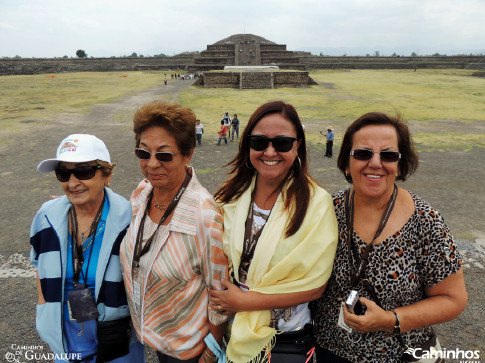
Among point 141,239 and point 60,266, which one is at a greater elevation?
point 141,239

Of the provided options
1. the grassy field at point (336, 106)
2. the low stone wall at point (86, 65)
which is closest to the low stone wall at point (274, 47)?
the low stone wall at point (86, 65)

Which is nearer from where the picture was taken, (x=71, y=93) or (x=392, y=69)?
(x=71, y=93)

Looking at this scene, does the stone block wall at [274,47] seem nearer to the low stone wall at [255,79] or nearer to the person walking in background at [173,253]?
the low stone wall at [255,79]

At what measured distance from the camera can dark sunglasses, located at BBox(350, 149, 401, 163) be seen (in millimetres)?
1584

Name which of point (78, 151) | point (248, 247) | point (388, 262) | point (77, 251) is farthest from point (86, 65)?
point (388, 262)

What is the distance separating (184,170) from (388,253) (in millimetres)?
1195

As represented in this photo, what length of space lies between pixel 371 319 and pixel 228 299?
0.71 m

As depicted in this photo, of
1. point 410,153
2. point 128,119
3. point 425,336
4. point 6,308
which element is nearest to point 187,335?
point 425,336

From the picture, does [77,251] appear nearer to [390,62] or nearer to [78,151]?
[78,151]

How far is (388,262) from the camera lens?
155 cm

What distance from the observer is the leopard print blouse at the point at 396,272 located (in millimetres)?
1497

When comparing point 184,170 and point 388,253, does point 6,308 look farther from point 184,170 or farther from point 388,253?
point 388,253

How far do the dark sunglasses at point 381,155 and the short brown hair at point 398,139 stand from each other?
0.12 metres

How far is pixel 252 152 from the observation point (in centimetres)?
177
